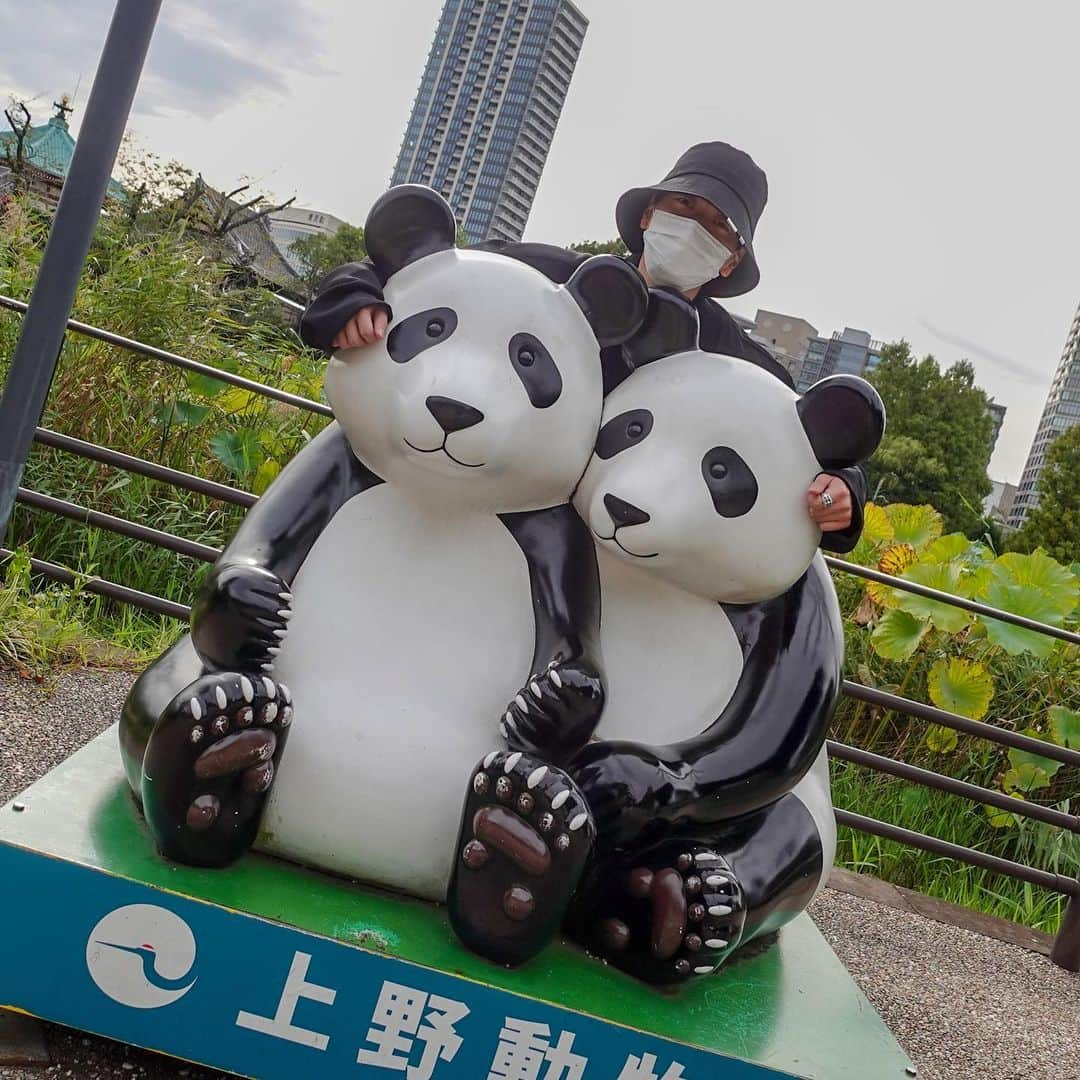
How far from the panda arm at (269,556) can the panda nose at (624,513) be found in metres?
0.43

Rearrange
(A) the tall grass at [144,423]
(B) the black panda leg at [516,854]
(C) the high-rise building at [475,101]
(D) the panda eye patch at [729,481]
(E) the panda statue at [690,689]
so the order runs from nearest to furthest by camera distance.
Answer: (B) the black panda leg at [516,854] → (E) the panda statue at [690,689] → (D) the panda eye patch at [729,481] → (A) the tall grass at [144,423] → (C) the high-rise building at [475,101]

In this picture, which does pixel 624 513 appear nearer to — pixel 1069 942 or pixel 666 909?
pixel 666 909

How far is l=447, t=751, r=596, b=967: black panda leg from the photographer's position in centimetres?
151

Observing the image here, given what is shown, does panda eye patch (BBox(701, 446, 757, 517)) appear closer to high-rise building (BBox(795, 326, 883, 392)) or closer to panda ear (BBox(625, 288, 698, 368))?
panda ear (BBox(625, 288, 698, 368))

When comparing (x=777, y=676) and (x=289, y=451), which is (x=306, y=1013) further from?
(x=289, y=451)

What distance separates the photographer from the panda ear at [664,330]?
5.98 ft

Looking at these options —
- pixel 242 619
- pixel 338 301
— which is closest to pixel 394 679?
pixel 242 619

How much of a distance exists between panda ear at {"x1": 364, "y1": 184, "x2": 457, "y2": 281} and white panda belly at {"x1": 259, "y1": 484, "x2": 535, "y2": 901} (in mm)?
378

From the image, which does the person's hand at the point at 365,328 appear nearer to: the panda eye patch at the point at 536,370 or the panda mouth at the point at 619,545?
the panda eye patch at the point at 536,370

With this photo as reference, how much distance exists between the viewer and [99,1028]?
1.56 m

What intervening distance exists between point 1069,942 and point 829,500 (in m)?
2.41

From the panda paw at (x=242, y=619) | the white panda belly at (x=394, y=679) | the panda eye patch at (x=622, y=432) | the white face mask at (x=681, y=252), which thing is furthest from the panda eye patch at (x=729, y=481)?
the panda paw at (x=242, y=619)

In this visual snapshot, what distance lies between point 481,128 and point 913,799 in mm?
54549

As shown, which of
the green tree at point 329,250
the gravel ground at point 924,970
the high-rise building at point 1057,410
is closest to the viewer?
the gravel ground at point 924,970
